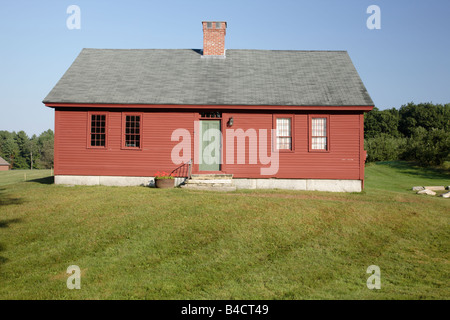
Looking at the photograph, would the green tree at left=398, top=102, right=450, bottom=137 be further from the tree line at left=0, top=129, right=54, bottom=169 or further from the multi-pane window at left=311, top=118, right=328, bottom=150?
the tree line at left=0, top=129, right=54, bottom=169

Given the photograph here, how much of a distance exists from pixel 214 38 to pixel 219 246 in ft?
46.1

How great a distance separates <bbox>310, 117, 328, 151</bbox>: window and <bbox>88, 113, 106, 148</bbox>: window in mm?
9912

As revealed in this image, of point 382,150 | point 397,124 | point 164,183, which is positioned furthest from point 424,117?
point 164,183

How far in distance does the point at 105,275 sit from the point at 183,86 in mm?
11795

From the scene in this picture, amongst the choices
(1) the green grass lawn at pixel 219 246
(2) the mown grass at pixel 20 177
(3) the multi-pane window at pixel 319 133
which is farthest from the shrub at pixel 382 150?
(2) the mown grass at pixel 20 177

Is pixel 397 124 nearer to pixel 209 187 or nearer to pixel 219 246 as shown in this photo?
pixel 209 187

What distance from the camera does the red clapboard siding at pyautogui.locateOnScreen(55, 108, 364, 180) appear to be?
1589cm

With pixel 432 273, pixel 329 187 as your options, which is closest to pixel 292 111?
pixel 329 187

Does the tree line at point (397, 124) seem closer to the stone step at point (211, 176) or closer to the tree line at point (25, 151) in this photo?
the stone step at point (211, 176)

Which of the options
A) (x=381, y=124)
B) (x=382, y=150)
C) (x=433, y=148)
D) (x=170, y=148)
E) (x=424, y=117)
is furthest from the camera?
(x=381, y=124)

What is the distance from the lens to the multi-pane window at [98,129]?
16219 mm

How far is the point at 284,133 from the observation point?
52.7ft

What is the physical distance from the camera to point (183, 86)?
16.9 m
